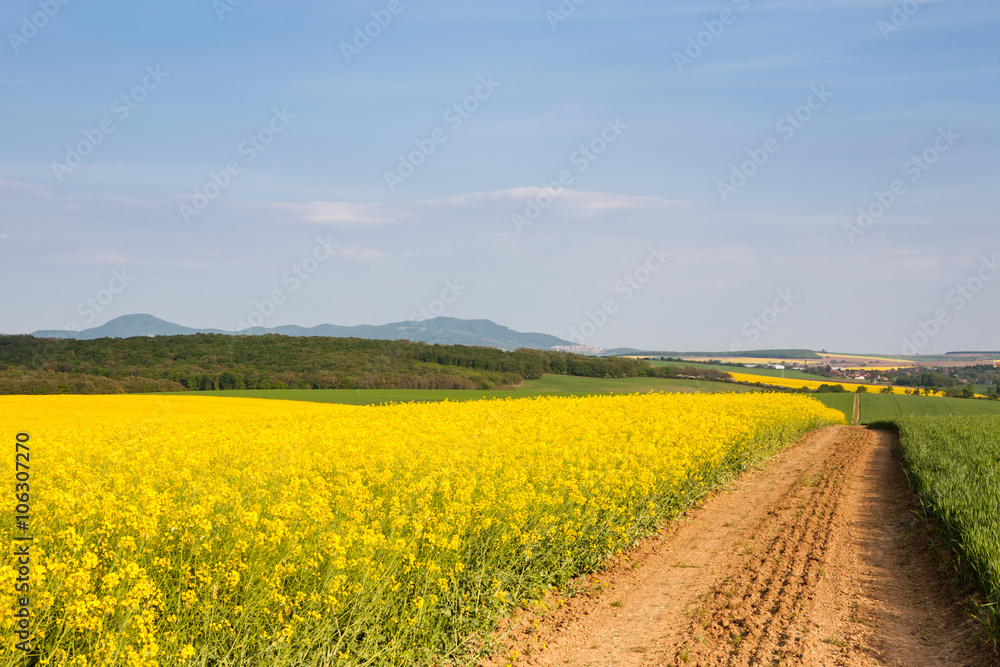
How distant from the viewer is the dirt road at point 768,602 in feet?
19.2

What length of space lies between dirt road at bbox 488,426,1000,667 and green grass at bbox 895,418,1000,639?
1.22ft

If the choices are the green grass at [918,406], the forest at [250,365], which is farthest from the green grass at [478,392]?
the green grass at [918,406]

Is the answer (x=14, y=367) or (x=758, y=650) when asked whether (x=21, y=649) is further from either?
(x=14, y=367)

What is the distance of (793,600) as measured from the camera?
22.8 feet

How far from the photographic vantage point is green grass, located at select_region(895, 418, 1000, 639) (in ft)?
21.4

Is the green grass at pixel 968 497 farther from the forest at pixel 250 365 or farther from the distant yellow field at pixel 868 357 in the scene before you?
the distant yellow field at pixel 868 357

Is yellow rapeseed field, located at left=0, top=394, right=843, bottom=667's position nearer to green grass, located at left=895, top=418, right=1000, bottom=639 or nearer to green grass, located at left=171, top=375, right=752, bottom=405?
green grass, located at left=895, top=418, right=1000, bottom=639

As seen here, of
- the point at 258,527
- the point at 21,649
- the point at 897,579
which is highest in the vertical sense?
the point at 258,527

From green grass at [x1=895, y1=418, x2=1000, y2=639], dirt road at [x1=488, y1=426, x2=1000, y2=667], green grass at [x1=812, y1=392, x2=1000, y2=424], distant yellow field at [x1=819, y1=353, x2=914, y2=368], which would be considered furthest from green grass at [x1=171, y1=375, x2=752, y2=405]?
distant yellow field at [x1=819, y1=353, x2=914, y2=368]

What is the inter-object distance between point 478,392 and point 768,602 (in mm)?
36511

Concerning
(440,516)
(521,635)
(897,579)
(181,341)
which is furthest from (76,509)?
(181,341)

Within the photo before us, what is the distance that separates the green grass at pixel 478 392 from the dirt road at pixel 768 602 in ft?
62.7

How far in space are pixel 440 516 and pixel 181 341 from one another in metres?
43.6

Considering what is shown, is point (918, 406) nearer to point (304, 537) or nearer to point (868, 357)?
point (304, 537)
